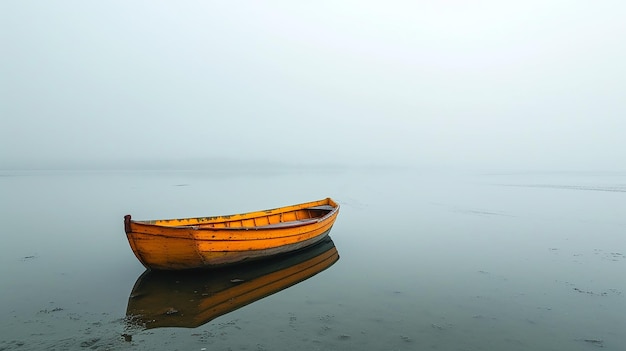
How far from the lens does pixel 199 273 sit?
11.8 metres

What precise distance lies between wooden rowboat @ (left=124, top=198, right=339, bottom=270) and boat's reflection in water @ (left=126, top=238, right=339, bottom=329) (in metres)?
0.45

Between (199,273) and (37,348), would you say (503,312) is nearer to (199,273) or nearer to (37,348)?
(199,273)

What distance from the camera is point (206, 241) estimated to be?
1097 centimetres

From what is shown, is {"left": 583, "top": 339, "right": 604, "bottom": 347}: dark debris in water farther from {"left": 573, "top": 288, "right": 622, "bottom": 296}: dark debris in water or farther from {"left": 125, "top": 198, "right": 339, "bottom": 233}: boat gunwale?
{"left": 125, "top": 198, "right": 339, "bottom": 233}: boat gunwale

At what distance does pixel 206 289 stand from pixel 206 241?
1463 millimetres

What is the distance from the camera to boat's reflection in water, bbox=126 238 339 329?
28.5 ft

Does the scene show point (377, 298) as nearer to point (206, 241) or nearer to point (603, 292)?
point (206, 241)

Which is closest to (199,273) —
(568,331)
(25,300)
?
(25,300)

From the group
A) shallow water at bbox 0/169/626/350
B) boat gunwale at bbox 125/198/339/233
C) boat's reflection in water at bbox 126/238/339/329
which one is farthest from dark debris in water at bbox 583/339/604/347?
boat gunwale at bbox 125/198/339/233

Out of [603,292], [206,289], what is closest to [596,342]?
[603,292]

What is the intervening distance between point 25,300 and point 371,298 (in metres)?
10.0

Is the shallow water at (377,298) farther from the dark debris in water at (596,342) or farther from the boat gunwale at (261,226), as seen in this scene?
the boat gunwale at (261,226)

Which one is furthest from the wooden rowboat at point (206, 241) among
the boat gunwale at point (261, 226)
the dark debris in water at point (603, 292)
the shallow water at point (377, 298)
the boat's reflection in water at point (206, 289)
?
the dark debris in water at point (603, 292)

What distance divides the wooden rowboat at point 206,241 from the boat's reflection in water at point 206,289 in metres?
0.45
